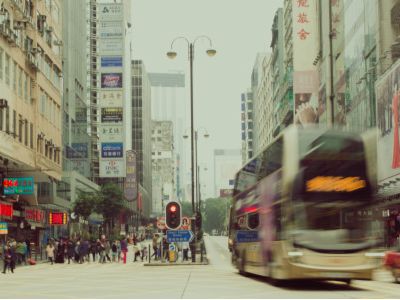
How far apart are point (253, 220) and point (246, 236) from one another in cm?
201

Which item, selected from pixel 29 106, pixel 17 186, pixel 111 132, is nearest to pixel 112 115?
pixel 111 132

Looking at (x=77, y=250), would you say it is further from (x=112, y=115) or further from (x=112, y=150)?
(x=112, y=115)

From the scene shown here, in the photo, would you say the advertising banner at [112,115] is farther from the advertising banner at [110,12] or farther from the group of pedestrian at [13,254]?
the group of pedestrian at [13,254]

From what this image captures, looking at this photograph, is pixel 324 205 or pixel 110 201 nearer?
pixel 324 205

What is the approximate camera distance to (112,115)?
89.6 metres

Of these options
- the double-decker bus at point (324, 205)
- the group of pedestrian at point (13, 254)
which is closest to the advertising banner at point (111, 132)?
the group of pedestrian at point (13, 254)

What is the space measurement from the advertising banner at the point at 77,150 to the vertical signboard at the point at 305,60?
23.7m

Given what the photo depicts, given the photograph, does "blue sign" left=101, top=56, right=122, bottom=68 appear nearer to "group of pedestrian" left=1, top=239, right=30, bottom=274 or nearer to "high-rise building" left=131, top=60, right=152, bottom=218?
"group of pedestrian" left=1, top=239, right=30, bottom=274

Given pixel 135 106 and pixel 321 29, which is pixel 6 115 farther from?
pixel 135 106

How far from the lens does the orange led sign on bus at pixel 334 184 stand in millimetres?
18922

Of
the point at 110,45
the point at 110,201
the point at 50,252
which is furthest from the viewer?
the point at 110,45

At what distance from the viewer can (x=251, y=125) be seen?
631ft

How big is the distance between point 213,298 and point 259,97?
473 feet

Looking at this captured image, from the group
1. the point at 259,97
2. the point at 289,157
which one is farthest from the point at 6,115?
the point at 259,97
